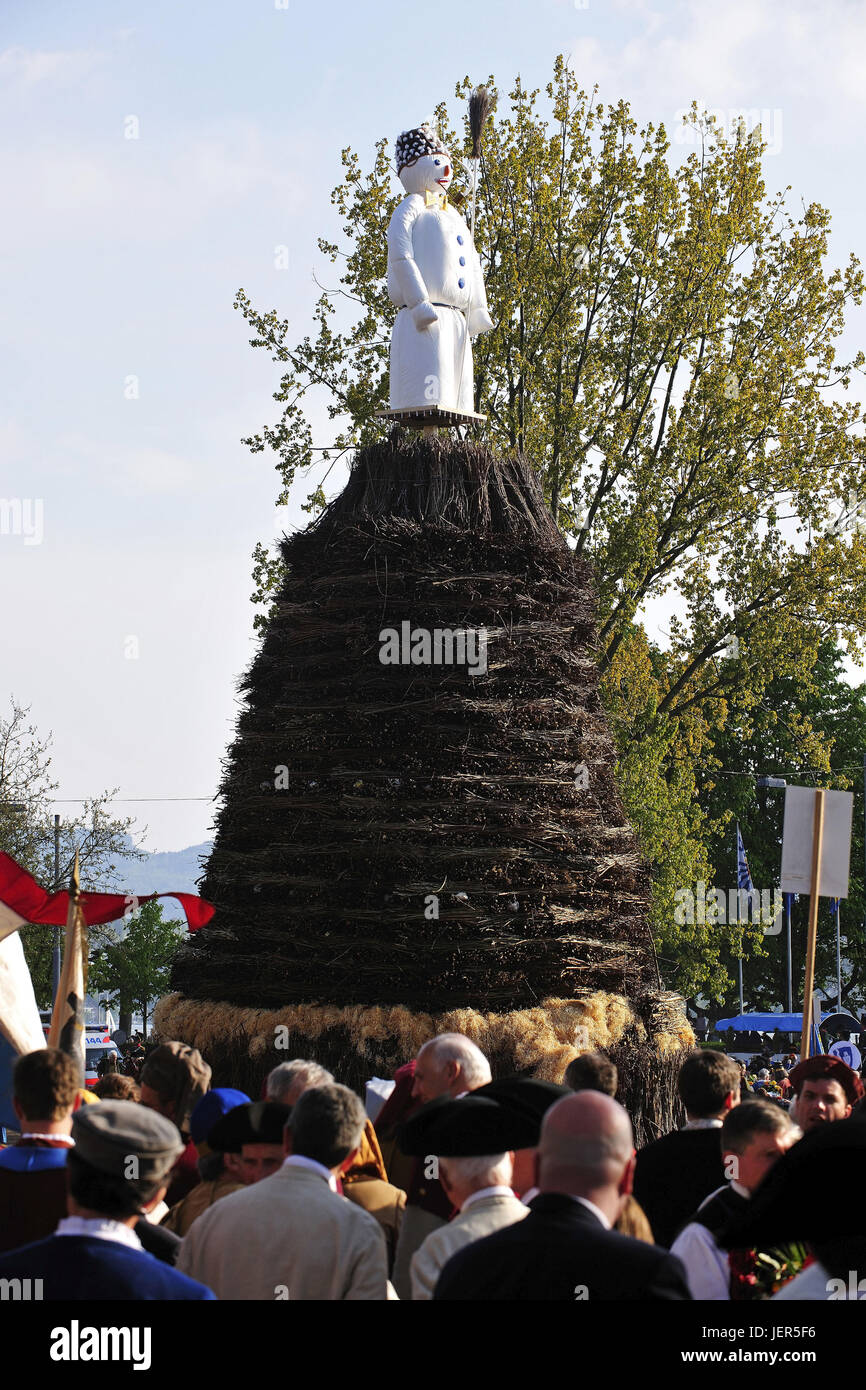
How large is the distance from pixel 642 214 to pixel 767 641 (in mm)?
6223

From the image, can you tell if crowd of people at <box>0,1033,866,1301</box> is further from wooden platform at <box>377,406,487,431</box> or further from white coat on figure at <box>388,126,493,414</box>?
white coat on figure at <box>388,126,493,414</box>

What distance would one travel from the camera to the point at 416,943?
8.76 m

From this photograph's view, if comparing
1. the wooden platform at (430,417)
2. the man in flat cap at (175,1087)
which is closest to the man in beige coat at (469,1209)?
the man in flat cap at (175,1087)

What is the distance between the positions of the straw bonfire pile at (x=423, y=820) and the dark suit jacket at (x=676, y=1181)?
3.28 meters

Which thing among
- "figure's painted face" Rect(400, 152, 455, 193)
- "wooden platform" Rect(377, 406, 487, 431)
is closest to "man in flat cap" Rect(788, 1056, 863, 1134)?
"wooden platform" Rect(377, 406, 487, 431)

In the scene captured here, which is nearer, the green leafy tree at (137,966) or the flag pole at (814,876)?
the flag pole at (814,876)

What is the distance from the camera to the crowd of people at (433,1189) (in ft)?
9.96

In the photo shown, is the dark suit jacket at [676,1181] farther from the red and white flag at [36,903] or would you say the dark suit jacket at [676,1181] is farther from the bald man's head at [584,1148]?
the red and white flag at [36,903]

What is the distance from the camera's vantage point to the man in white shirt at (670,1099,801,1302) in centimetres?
405

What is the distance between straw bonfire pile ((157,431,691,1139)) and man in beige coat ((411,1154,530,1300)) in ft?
14.7

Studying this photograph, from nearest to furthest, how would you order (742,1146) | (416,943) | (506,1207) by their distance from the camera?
(506,1207) → (742,1146) → (416,943)

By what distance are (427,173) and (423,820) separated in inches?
213
